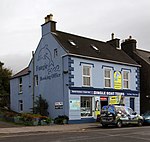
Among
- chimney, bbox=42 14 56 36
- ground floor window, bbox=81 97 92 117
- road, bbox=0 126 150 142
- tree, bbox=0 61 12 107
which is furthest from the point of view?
tree, bbox=0 61 12 107

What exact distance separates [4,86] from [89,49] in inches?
727

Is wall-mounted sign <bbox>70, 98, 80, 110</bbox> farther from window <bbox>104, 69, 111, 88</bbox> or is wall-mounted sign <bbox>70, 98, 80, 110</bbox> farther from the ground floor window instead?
window <bbox>104, 69, 111, 88</bbox>

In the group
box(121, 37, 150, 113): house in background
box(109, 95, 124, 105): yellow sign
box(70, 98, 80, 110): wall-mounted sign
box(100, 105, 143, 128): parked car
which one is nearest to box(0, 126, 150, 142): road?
box(100, 105, 143, 128): parked car

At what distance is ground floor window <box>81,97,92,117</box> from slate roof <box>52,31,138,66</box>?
4339mm

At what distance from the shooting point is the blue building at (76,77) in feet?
96.0

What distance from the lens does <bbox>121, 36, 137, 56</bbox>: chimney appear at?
132 ft

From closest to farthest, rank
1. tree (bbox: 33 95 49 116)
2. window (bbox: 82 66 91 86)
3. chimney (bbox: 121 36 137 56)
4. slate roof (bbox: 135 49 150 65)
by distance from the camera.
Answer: window (bbox: 82 66 91 86) < tree (bbox: 33 95 49 116) < slate roof (bbox: 135 49 150 65) < chimney (bbox: 121 36 137 56)

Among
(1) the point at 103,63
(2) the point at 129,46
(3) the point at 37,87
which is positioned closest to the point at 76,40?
(1) the point at 103,63

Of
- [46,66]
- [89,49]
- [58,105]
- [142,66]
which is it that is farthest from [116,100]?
[46,66]

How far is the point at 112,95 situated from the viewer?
33031 millimetres

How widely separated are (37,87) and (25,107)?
3.86m

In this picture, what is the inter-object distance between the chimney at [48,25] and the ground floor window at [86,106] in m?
8.15

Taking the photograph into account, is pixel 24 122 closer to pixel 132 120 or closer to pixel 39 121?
pixel 39 121

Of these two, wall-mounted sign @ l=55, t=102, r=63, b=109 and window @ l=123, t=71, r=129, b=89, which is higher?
window @ l=123, t=71, r=129, b=89
